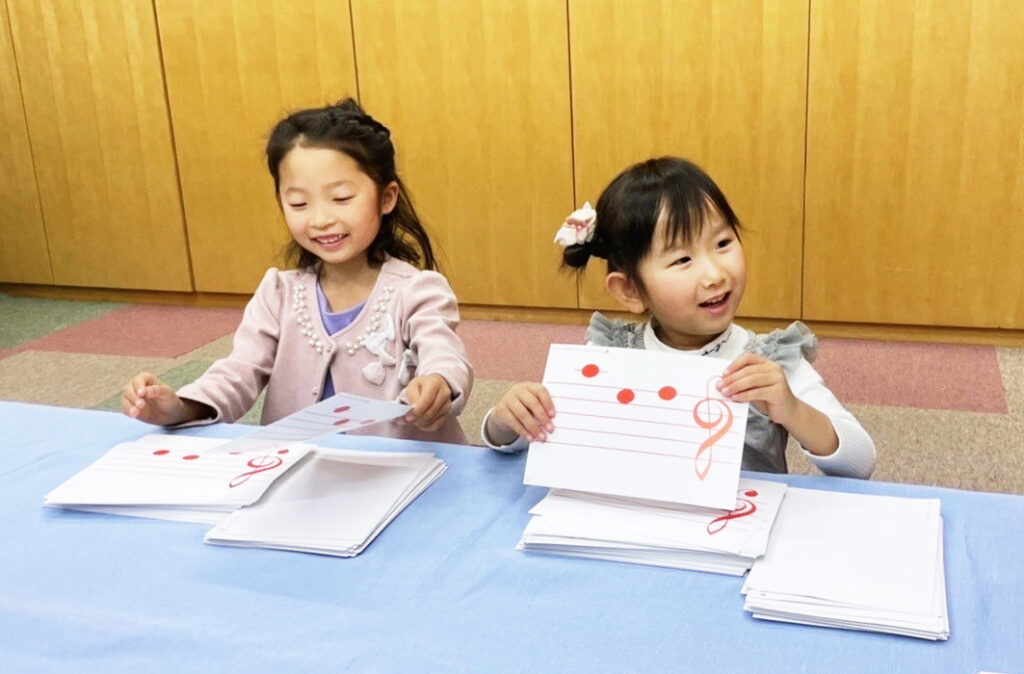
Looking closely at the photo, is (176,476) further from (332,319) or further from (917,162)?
(917,162)

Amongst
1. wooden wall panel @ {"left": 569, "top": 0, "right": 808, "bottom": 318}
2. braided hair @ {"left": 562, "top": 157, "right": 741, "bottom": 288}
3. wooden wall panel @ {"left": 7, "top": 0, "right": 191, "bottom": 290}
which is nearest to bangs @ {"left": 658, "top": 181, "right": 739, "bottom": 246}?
braided hair @ {"left": 562, "top": 157, "right": 741, "bottom": 288}

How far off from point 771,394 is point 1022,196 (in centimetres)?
229

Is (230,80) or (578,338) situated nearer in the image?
(578,338)

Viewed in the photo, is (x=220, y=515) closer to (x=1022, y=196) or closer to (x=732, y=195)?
(x=732, y=195)

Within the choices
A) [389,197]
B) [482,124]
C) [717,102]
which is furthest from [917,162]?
[389,197]

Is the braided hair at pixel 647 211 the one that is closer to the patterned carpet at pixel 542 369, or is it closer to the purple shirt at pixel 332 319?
the purple shirt at pixel 332 319

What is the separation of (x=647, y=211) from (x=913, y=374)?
1.89m

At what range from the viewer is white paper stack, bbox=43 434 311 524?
0.96 meters

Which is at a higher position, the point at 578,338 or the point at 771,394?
the point at 771,394

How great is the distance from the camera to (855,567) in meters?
0.77

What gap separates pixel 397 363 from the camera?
143cm

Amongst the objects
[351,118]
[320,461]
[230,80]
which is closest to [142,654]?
[320,461]

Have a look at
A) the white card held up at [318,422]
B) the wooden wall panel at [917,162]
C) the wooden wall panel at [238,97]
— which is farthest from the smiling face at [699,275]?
the wooden wall panel at [238,97]

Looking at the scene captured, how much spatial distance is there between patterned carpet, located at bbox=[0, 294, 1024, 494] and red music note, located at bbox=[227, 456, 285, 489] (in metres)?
1.41
